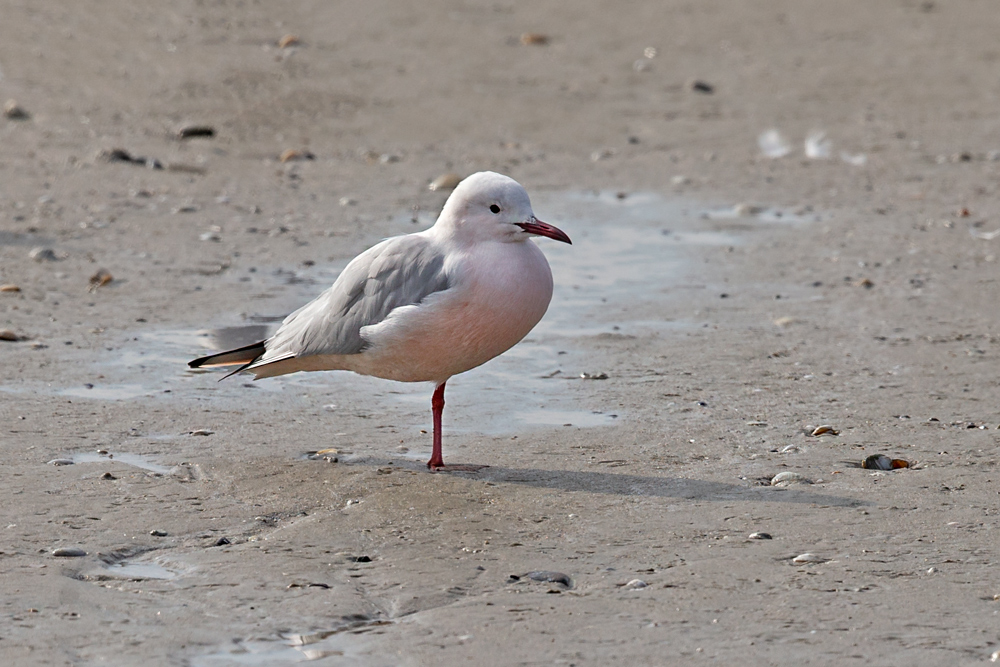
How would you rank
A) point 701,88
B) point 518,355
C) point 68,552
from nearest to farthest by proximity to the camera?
point 68,552
point 518,355
point 701,88

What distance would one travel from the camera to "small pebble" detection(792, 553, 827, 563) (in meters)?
4.39

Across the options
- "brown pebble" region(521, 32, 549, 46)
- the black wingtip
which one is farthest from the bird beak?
"brown pebble" region(521, 32, 549, 46)

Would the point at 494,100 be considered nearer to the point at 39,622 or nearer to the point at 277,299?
the point at 277,299

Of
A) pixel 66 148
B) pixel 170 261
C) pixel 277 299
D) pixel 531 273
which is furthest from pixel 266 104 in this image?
pixel 531 273

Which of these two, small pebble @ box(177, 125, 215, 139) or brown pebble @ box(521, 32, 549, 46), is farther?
brown pebble @ box(521, 32, 549, 46)

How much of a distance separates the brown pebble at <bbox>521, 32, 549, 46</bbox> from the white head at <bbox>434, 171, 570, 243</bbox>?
362 inches

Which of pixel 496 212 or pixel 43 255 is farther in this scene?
pixel 43 255

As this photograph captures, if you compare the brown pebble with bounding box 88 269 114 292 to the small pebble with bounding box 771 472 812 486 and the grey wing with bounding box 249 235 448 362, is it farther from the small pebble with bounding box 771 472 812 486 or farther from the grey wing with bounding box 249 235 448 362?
the small pebble with bounding box 771 472 812 486

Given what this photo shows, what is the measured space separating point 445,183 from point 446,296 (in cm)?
519

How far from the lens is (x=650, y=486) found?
516 cm

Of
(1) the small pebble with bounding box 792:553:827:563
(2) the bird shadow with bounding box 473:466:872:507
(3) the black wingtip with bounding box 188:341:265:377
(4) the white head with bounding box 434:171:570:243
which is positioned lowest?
Answer: (1) the small pebble with bounding box 792:553:827:563

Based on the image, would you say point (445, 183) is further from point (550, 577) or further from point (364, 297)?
point (550, 577)

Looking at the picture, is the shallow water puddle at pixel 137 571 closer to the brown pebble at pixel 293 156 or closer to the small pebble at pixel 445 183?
the small pebble at pixel 445 183

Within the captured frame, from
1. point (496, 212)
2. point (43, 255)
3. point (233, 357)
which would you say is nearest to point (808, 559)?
point (496, 212)
